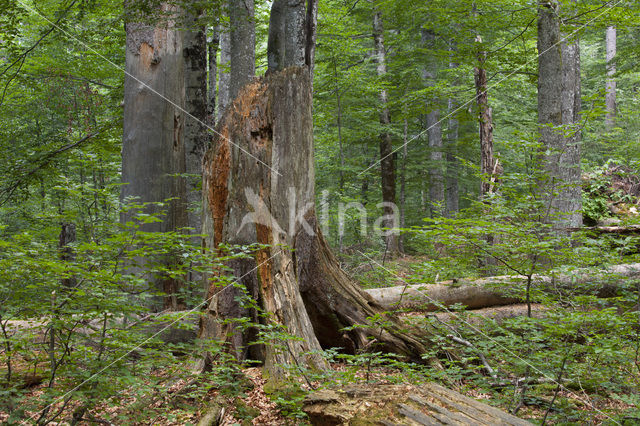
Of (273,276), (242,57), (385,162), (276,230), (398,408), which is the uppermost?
(242,57)

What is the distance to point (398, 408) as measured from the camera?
2.55m

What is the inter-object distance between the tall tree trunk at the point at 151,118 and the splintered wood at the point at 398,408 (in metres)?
2.96

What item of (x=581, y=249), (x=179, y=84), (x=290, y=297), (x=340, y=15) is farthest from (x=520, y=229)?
(x=340, y=15)

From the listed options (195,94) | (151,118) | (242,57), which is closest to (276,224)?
(151,118)

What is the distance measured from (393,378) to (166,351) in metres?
1.63

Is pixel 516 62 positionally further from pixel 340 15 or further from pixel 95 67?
pixel 95 67

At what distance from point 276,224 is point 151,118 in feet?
6.97

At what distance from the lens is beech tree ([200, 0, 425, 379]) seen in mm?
A: 4176

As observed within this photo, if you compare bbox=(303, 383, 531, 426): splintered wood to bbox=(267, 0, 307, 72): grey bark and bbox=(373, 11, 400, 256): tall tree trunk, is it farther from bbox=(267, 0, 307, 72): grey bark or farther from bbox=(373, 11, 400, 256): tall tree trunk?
bbox=(373, 11, 400, 256): tall tree trunk

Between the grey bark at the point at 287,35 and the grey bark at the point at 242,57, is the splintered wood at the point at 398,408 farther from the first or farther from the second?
the grey bark at the point at 242,57

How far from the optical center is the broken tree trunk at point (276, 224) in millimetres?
4188

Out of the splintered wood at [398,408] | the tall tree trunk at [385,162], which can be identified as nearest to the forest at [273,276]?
the splintered wood at [398,408]

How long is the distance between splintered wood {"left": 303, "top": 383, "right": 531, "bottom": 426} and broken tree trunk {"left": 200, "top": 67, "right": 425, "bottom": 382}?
1205 millimetres

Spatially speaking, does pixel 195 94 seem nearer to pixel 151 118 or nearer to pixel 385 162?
pixel 151 118
